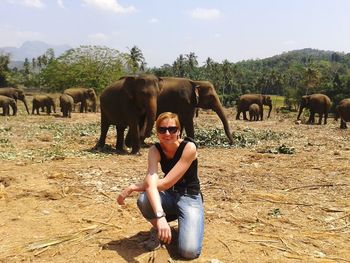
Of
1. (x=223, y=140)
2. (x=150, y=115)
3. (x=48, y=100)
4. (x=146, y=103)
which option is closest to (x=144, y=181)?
(x=150, y=115)

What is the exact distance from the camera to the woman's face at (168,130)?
5844mm

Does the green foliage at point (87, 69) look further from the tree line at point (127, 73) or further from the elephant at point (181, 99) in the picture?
the elephant at point (181, 99)

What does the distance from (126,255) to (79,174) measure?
475cm

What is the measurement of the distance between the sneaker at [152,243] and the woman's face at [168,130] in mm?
1322

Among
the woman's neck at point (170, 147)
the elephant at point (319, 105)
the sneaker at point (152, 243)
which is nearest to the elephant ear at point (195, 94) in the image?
the woman's neck at point (170, 147)

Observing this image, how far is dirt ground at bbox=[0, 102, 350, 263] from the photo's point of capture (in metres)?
6.02

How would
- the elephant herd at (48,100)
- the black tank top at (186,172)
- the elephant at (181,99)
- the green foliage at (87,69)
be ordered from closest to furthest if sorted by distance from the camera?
1. the black tank top at (186,172)
2. the elephant at (181,99)
3. the elephant herd at (48,100)
4. the green foliage at (87,69)

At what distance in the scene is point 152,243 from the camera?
595 cm

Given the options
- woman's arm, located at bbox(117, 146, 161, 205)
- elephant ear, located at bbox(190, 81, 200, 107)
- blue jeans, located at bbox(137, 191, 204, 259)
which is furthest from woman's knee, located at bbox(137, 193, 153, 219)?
elephant ear, located at bbox(190, 81, 200, 107)

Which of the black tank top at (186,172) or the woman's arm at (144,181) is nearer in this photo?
the woman's arm at (144,181)

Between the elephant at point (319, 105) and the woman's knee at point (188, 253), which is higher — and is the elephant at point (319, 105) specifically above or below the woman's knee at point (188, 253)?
above

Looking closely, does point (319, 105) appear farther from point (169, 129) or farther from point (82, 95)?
point (169, 129)

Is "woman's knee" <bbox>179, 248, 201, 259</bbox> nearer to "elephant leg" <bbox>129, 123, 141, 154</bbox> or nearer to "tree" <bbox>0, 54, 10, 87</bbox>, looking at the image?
"elephant leg" <bbox>129, 123, 141, 154</bbox>

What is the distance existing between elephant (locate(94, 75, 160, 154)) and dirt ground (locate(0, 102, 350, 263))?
4.39ft
